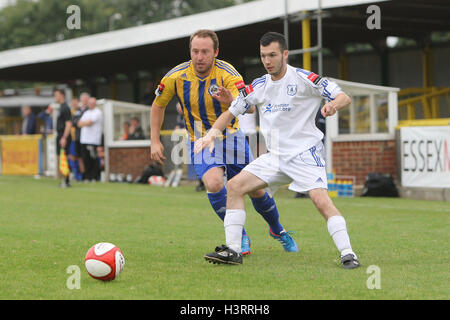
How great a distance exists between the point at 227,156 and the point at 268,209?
27.0 inches

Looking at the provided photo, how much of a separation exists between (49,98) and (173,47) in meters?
16.1

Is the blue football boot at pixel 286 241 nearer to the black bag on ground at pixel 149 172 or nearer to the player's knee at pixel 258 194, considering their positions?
the player's knee at pixel 258 194

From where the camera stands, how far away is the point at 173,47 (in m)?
26.8

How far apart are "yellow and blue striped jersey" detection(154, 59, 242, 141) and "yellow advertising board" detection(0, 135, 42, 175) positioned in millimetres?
19195

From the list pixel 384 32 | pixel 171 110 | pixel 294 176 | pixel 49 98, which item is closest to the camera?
pixel 294 176

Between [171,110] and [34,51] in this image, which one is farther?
[171,110]

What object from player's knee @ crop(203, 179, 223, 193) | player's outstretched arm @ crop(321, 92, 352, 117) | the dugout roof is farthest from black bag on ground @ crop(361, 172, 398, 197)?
player's outstretched arm @ crop(321, 92, 352, 117)

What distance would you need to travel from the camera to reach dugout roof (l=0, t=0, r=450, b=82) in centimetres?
1902

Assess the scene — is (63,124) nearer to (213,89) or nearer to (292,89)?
(213,89)

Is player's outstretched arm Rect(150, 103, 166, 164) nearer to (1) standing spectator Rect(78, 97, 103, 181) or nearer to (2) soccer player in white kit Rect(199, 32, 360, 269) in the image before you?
(2) soccer player in white kit Rect(199, 32, 360, 269)

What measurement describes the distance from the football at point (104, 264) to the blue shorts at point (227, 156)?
185cm

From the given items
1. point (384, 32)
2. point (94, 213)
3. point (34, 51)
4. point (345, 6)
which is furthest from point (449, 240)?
point (34, 51)

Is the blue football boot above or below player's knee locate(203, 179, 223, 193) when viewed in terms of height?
below
